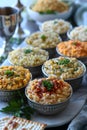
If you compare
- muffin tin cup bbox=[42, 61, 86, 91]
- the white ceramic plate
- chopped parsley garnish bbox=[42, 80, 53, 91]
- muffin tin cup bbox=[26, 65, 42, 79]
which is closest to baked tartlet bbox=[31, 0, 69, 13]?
the white ceramic plate

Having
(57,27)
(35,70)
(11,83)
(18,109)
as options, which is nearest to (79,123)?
(18,109)

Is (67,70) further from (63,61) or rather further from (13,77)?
(13,77)

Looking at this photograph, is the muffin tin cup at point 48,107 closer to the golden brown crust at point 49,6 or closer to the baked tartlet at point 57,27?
the baked tartlet at point 57,27

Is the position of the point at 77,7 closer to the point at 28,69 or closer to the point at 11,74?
the point at 28,69

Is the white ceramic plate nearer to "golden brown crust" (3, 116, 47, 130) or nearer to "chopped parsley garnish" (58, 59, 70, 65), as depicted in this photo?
"chopped parsley garnish" (58, 59, 70, 65)

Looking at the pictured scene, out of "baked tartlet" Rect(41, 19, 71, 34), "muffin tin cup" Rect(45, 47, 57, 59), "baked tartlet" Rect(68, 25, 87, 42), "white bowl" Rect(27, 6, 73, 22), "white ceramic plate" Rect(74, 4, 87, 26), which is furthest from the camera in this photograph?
"white ceramic plate" Rect(74, 4, 87, 26)

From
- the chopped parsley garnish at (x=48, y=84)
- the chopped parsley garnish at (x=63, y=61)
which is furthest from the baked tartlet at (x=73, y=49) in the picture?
the chopped parsley garnish at (x=48, y=84)
